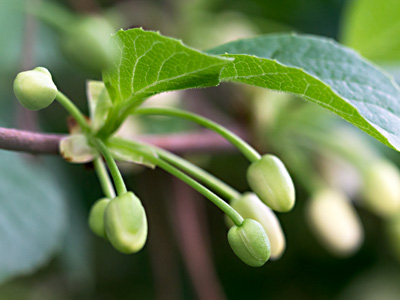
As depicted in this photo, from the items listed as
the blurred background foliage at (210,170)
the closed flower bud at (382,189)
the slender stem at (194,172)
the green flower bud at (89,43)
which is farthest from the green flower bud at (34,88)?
the closed flower bud at (382,189)

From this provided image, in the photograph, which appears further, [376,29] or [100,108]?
[376,29]

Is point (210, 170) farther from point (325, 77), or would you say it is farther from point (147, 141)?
point (325, 77)

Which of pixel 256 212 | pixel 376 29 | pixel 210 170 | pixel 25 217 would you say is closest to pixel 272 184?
pixel 256 212

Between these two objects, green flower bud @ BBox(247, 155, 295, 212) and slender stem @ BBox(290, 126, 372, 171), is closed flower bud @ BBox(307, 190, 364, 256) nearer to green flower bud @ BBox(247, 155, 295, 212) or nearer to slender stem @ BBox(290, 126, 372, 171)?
slender stem @ BBox(290, 126, 372, 171)

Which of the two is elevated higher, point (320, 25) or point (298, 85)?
point (320, 25)

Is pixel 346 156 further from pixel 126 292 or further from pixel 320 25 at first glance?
pixel 126 292

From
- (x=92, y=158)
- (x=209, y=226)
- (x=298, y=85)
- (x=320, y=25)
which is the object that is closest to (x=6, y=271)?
(x=92, y=158)
